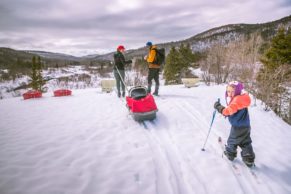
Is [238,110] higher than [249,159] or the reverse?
higher

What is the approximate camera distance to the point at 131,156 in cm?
375

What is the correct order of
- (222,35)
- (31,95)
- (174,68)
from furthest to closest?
(222,35)
(174,68)
(31,95)

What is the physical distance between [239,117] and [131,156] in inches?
87.9

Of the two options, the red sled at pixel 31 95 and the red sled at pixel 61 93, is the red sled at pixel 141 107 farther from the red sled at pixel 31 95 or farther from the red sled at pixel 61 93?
the red sled at pixel 31 95

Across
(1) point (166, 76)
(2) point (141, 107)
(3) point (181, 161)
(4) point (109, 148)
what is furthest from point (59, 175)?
(1) point (166, 76)

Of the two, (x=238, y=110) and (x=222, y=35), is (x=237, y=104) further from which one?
(x=222, y=35)

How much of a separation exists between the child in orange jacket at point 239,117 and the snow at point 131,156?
0.32 m

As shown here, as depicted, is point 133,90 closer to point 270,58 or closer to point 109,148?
point 109,148

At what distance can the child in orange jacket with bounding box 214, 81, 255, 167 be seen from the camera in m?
3.36

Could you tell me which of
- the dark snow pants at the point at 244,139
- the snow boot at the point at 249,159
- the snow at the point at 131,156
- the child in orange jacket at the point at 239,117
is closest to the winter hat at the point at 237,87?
the child in orange jacket at the point at 239,117

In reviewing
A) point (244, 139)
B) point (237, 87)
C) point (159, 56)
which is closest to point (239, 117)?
point (244, 139)

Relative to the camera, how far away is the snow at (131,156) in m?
2.96

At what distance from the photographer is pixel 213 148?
13.8 feet

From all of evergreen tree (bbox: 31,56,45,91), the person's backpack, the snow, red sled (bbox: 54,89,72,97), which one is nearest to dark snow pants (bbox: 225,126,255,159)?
the snow
